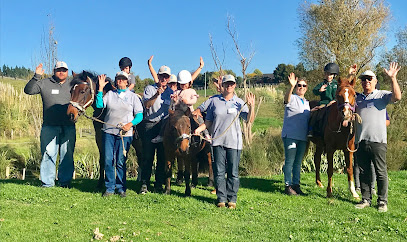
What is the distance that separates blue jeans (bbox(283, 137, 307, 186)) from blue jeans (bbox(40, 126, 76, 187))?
467 centimetres

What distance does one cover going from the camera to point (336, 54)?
773 inches

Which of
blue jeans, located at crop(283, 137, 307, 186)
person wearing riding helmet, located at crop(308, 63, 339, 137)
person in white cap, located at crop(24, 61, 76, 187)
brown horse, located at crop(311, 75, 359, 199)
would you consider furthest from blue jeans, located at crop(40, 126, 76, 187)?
brown horse, located at crop(311, 75, 359, 199)

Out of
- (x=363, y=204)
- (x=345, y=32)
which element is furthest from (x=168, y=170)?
(x=345, y=32)

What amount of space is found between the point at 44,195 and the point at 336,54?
1712 cm

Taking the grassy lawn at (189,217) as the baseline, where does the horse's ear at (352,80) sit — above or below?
above

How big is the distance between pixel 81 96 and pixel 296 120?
171 inches

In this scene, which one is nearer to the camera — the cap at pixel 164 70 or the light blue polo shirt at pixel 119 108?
the light blue polo shirt at pixel 119 108

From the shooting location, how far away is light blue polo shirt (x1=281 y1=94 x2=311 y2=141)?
7.42 meters

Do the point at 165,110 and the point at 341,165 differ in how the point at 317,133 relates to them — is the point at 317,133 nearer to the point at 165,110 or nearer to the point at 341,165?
the point at 165,110

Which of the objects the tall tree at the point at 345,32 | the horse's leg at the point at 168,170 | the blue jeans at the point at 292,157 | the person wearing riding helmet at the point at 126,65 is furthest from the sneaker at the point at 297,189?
the tall tree at the point at 345,32

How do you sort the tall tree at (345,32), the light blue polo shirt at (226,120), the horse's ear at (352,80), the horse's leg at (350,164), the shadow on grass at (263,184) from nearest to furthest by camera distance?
the light blue polo shirt at (226,120) → the horse's ear at (352,80) → the horse's leg at (350,164) → the shadow on grass at (263,184) → the tall tree at (345,32)

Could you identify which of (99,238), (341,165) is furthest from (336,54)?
(99,238)

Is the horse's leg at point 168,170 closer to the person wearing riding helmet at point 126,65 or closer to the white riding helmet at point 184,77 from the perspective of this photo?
the white riding helmet at point 184,77

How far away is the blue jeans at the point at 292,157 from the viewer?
7457mm
